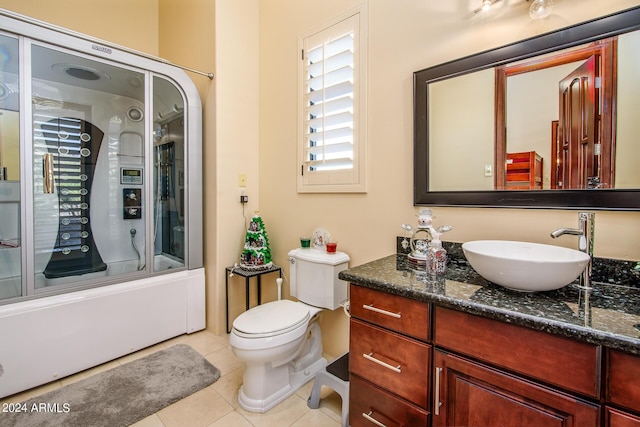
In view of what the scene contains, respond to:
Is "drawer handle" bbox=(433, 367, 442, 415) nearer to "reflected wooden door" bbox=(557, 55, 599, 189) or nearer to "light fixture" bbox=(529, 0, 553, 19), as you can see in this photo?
"reflected wooden door" bbox=(557, 55, 599, 189)

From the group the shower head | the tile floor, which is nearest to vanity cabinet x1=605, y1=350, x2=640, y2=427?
the tile floor

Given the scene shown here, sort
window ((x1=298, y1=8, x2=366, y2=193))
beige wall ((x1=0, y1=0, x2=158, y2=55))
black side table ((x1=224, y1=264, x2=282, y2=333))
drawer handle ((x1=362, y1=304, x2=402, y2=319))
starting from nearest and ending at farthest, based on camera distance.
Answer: drawer handle ((x1=362, y1=304, x2=402, y2=319)), window ((x1=298, y1=8, x2=366, y2=193)), black side table ((x1=224, y1=264, x2=282, y2=333)), beige wall ((x1=0, y1=0, x2=158, y2=55))

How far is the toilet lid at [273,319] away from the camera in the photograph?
5.27ft

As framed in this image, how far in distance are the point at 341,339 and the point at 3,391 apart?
6.64 feet

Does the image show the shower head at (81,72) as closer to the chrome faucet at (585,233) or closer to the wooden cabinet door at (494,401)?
the wooden cabinet door at (494,401)

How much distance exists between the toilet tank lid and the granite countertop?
20.1 inches

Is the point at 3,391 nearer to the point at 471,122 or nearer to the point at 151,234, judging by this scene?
the point at 151,234

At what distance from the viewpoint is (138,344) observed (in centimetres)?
219

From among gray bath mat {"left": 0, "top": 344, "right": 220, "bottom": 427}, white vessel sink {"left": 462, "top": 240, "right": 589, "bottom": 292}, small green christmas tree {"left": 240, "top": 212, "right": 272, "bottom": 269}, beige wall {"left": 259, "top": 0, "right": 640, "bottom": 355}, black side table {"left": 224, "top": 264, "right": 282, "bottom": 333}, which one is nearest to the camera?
white vessel sink {"left": 462, "top": 240, "right": 589, "bottom": 292}

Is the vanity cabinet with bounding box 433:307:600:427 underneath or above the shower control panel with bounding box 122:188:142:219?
underneath

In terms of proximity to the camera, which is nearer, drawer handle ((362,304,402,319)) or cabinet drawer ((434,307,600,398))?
cabinet drawer ((434,307,600,398))

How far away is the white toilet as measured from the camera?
1595 millimetres

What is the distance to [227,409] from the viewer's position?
5.45 ft

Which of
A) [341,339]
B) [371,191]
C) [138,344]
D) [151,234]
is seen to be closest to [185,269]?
[151,234]
